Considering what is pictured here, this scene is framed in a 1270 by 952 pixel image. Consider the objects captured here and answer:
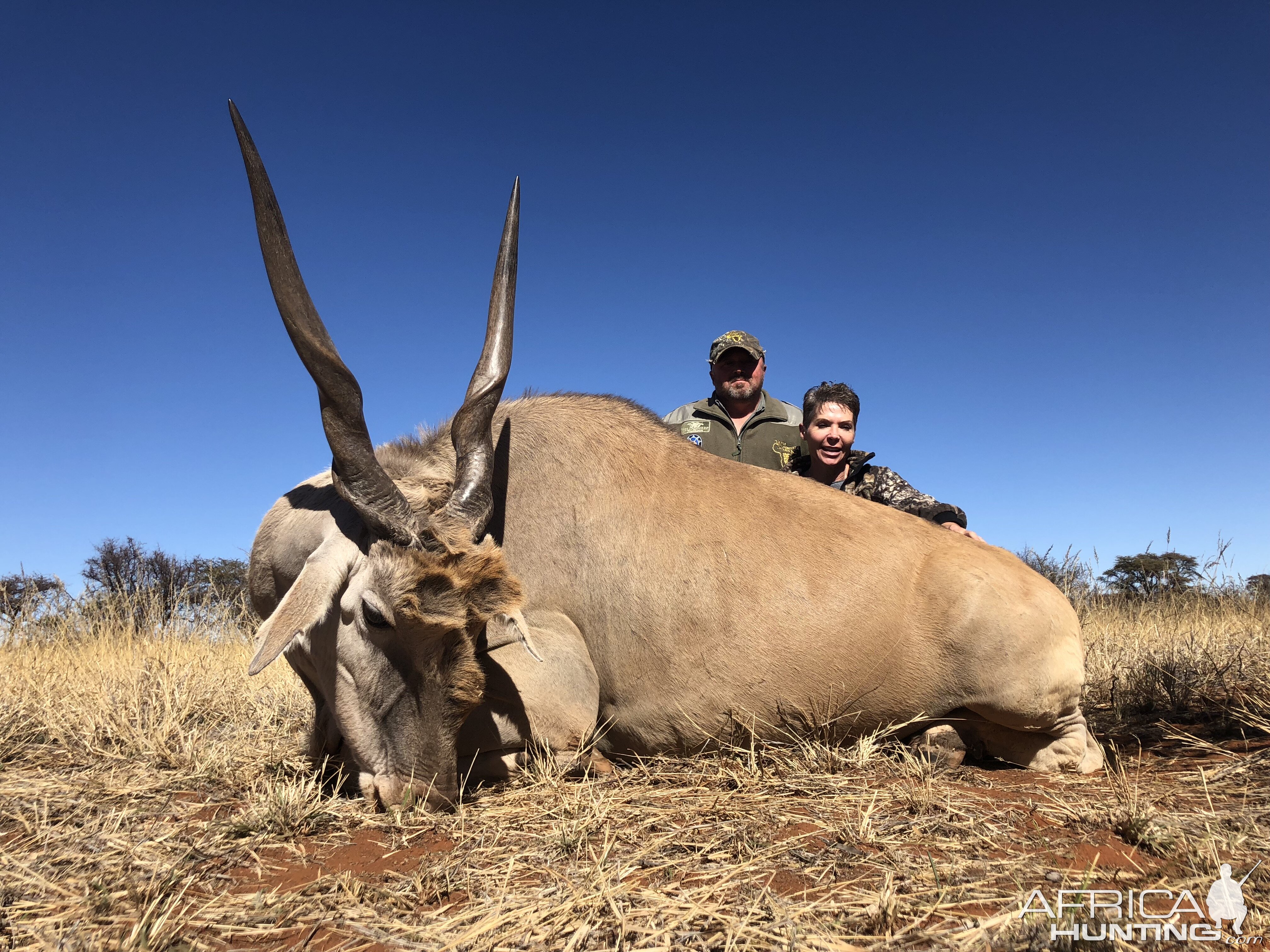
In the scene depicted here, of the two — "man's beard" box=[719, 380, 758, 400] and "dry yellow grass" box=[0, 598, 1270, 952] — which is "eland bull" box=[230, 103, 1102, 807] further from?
"man's beard" box=[719, 380, 758, 400]

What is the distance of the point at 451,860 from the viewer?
2.45 meters

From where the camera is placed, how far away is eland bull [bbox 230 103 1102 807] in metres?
3.13

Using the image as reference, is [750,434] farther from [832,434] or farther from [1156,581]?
[1156,581]

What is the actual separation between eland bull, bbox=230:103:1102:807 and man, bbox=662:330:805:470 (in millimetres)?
2925

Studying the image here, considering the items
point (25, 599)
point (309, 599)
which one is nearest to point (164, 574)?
point (25, 599)

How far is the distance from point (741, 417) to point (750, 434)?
0.21 meters

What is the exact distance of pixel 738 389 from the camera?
7.05m

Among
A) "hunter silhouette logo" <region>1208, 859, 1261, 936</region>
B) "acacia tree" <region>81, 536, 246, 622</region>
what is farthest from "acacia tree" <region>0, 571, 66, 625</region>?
"hunter silhouette logo" <region>1208, 859, 1261, 936</region>

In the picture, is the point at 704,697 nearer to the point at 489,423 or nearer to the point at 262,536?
the point at 489,423

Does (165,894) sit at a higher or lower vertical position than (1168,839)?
lower

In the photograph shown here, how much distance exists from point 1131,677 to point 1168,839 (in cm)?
342

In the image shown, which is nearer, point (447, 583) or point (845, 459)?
point (447, 583)

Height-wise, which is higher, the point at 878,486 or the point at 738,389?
the point at 738,389

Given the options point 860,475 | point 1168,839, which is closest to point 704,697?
point 1168,839
